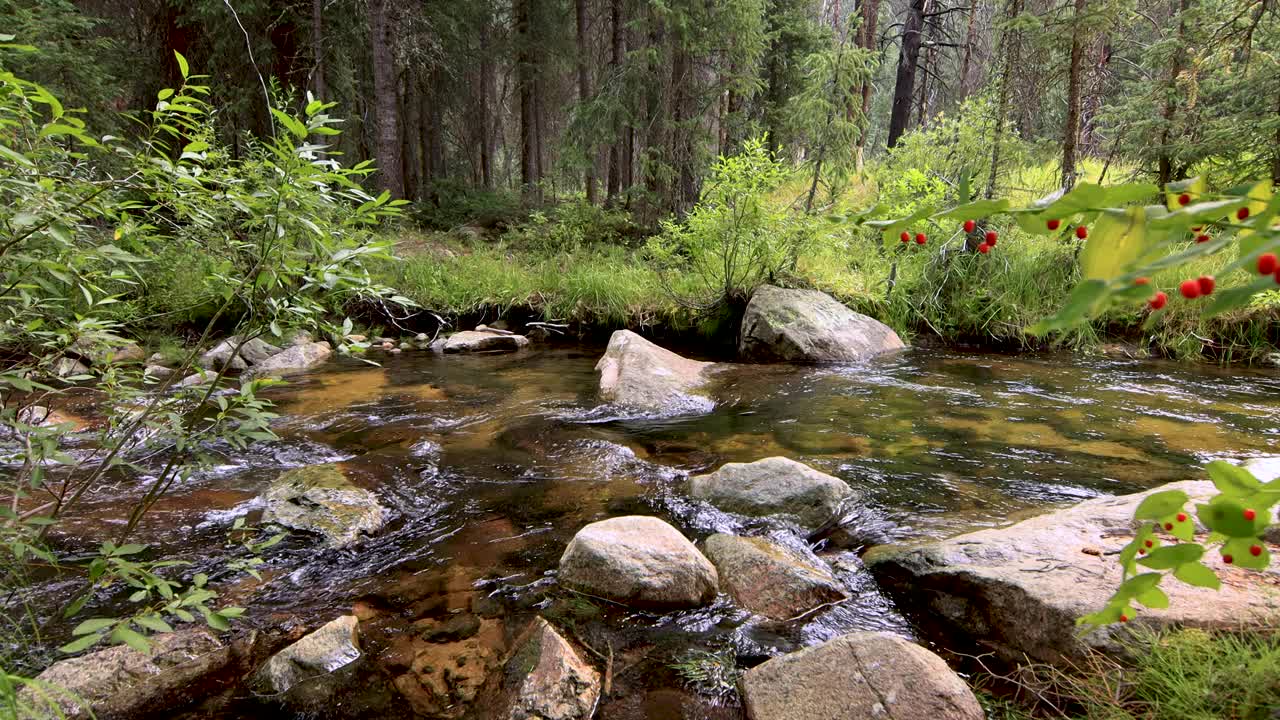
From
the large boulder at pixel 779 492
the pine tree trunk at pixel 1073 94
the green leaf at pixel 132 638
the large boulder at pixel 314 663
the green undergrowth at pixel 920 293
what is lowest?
the large boulder at pixel 314 663

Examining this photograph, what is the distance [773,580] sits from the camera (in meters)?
3.09

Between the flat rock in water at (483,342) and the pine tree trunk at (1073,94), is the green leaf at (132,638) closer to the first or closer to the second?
the flat rock in water at (483,342)

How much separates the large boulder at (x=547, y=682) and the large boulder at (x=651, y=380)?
3597 millimetres

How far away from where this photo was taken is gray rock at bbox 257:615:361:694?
252cm

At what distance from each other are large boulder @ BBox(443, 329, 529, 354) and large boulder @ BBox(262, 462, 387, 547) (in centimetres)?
498

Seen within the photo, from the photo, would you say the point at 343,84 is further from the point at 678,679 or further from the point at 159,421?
the point at 678,679

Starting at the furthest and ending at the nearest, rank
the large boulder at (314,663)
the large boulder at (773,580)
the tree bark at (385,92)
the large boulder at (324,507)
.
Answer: the tree bark at (385,92)
the large boulder at (324,507)
the large boulder at (773,580)
the large boulder at (314,663)

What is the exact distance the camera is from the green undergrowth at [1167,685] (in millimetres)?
1734

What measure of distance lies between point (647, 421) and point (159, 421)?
3990 millimetres

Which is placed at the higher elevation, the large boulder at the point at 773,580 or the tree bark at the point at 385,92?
the tree bark at the point at 385,92

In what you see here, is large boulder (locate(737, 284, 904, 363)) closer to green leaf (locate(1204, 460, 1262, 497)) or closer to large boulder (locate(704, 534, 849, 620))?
large boulder (locate(704, 534, 849, 620))

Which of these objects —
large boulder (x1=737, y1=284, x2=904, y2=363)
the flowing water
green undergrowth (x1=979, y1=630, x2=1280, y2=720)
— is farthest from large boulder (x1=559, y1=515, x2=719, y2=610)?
large boulder (x1=737, y1=284, x2=904, y2=363)

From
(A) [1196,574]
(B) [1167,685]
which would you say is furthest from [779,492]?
(A) [1196,574]

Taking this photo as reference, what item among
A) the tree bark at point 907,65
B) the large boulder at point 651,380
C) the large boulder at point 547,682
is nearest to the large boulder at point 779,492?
the large boulder at point 547,682
